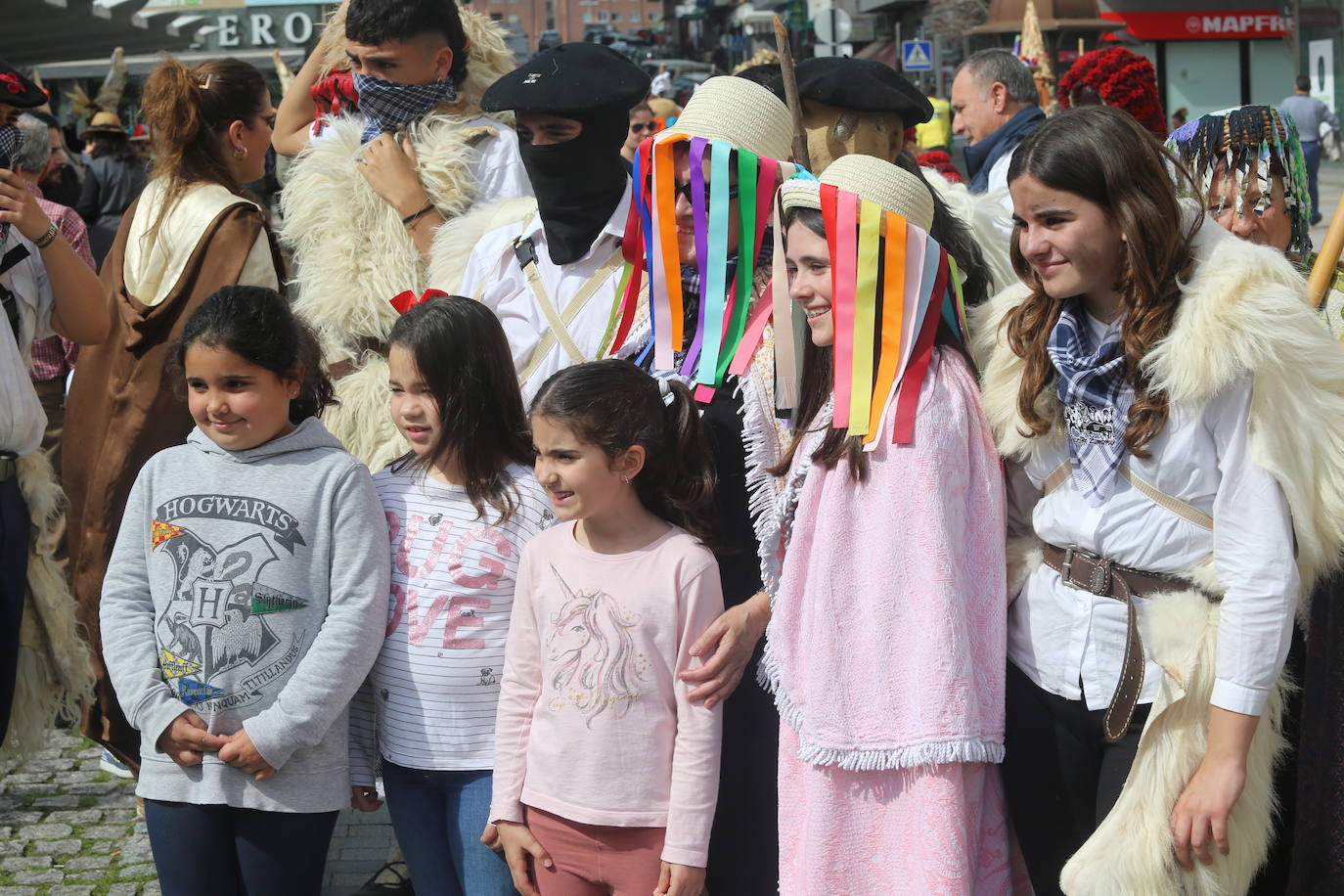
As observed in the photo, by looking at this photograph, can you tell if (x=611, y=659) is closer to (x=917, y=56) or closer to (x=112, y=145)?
(x=112, y=145)

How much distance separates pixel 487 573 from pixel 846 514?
0.76m

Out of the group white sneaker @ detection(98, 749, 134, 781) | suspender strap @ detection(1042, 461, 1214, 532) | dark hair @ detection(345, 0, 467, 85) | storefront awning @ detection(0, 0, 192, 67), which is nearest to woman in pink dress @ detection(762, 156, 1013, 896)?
suspender strap @ detection(1042, 461, 1214, 532)

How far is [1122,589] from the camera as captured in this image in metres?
2.27

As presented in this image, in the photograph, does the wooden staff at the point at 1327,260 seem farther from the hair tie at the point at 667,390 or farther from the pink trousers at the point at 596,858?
the pink trousers at the point at 596,858

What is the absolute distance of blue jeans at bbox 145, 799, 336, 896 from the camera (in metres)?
2.67

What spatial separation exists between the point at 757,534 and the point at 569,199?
38.6 inches

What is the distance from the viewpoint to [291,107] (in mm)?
4504

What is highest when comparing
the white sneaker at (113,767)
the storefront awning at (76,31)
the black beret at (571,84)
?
the storefront awning at (76,31)

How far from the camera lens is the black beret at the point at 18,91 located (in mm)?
3150

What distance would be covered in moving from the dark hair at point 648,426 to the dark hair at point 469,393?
251 mm

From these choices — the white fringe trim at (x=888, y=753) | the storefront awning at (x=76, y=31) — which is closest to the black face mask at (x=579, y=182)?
the white fringe trim at (x=888, y=753)

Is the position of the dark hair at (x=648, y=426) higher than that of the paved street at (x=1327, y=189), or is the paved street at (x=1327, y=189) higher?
the paved street at (x=1327, y=189)

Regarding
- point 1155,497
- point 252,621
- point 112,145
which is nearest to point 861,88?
point 1155,497

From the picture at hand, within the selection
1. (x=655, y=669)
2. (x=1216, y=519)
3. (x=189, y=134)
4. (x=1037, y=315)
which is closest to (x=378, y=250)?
(x=189, y=134)
